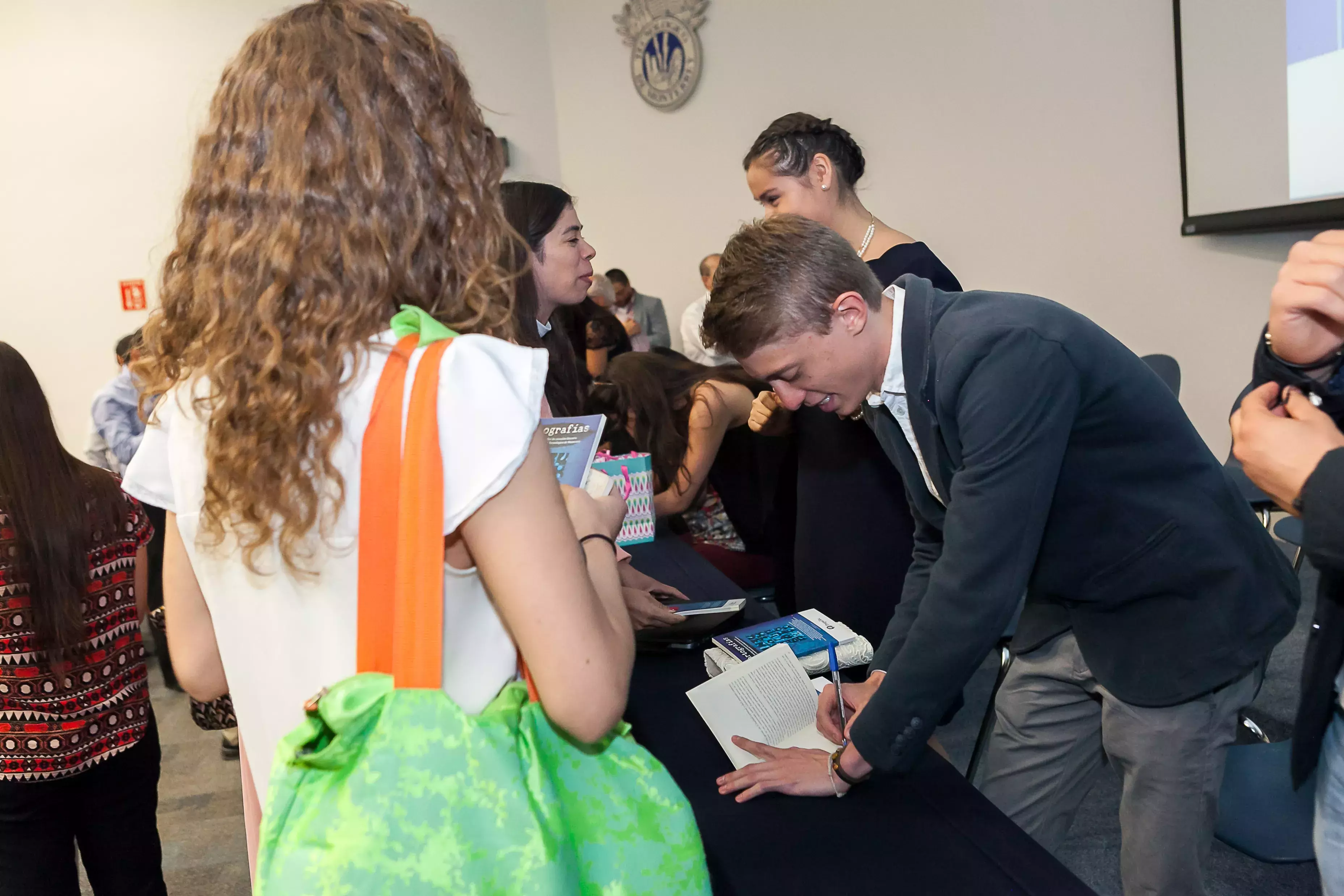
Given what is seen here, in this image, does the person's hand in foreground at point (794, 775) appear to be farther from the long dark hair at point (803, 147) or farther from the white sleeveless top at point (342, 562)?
the long dark hair at point (803, 147)

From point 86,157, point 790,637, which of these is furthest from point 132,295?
point 790,637

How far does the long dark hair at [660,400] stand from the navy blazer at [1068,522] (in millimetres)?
1419

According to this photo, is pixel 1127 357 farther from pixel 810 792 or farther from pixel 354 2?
pixel 354 2

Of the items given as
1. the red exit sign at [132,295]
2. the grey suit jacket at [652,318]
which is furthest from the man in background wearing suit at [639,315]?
the red exit sign at [132,295]

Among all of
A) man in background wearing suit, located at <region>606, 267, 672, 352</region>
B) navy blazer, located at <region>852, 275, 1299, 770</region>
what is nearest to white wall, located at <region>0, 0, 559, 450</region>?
man in background wearing suit, located at <region>606, 267, 672, 352</region>

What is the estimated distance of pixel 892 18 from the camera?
475cm

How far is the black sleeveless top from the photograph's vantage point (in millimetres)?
1864

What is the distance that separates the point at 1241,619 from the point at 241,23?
21.1ft

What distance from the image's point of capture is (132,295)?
574cm

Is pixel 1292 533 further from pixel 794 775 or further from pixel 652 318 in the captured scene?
pixel 652 318

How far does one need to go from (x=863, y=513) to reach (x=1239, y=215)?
2.50 metres

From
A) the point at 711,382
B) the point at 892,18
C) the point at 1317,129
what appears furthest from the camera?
the point at 892,18

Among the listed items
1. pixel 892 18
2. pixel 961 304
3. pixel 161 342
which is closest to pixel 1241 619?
pixel 961 304

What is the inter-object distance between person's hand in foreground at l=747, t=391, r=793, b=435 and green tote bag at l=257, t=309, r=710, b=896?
4.71ft
